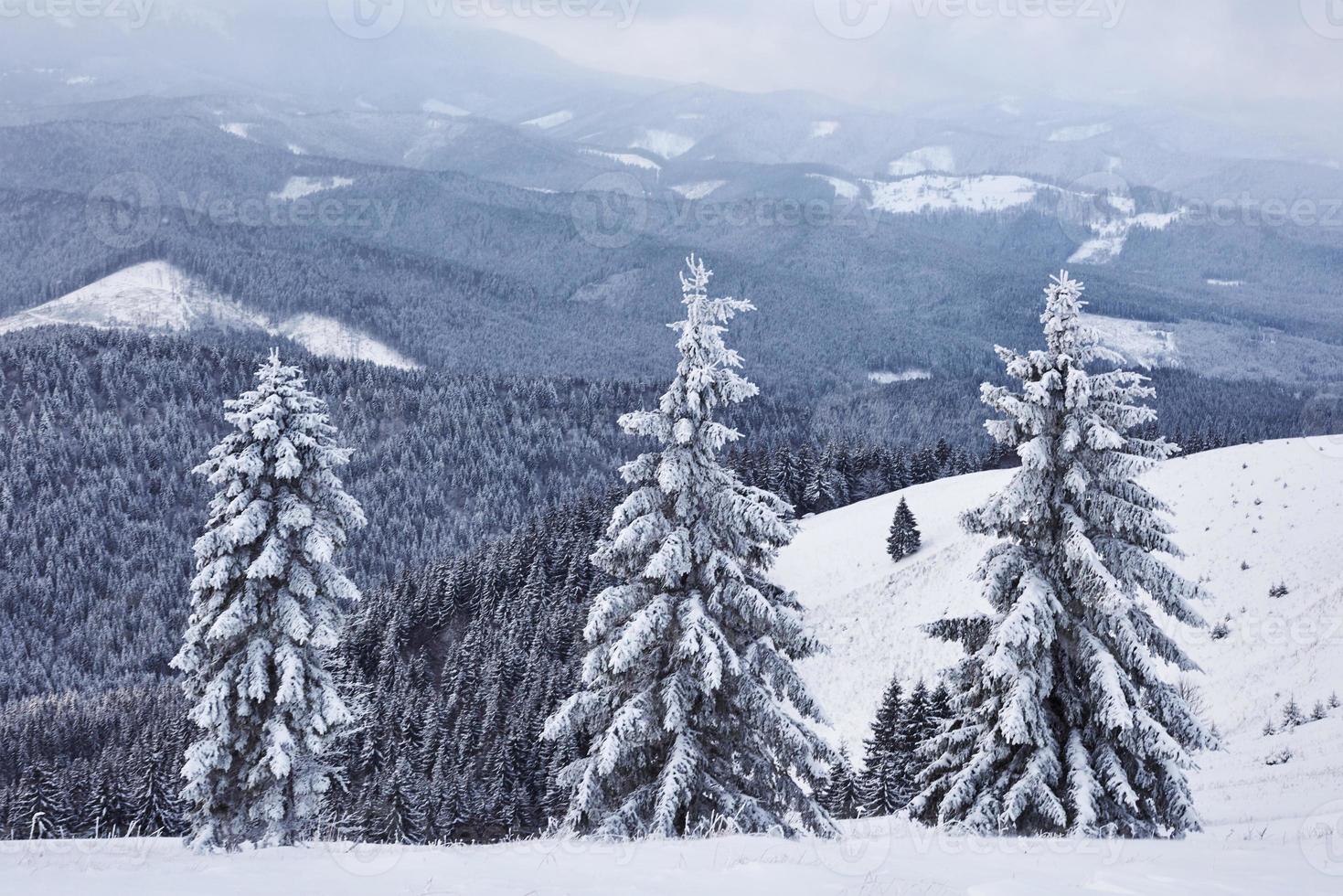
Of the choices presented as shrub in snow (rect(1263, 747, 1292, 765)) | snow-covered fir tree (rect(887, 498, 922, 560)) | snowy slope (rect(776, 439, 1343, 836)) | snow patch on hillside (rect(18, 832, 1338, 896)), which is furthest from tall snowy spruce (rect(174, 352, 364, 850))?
snow-covered fir tree (rect(887, 498, 922, 560))

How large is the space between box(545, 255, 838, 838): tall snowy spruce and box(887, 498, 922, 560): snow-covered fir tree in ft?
148

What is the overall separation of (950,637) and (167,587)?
17193cm

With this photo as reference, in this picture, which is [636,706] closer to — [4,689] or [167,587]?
[4,689]

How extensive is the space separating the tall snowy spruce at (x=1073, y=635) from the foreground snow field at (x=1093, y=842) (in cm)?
116

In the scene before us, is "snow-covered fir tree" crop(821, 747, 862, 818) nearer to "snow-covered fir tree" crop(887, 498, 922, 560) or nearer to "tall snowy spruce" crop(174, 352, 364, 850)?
"tall snowy spruce" crop(174, 352, 364, 850)

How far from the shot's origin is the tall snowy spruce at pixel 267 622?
17875mm

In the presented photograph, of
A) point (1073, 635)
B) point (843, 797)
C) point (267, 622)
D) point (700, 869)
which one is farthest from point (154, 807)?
point (1073, 635)

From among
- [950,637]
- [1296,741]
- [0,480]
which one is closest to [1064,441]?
[950,637]

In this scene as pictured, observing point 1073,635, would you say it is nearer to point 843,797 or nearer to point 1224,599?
point 843,797

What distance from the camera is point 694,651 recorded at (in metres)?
14.1

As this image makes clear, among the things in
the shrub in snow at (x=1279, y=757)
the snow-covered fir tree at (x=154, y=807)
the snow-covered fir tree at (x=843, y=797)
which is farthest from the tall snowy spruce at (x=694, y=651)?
the snow-covered fir tree at (x=154, y=807)

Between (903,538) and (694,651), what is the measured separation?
155 feet

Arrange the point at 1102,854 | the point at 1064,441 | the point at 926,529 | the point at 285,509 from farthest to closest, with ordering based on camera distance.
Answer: the point at 926,529
the point at 285,509
the point at 1064,441
the point at 1102,854

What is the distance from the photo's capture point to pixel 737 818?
14281mm
